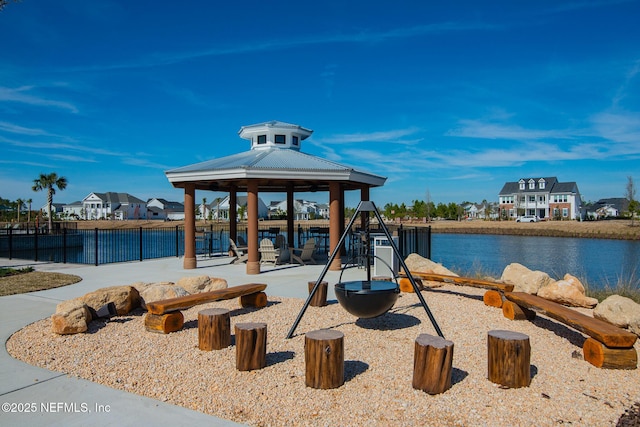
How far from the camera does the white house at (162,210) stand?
109 m

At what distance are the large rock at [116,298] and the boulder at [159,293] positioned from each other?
22 centimetres

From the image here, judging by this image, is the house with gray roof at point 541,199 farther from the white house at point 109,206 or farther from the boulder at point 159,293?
the white house at point 109,206

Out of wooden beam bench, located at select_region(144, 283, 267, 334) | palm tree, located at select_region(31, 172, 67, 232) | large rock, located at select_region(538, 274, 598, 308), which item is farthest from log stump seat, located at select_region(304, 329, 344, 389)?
palm tree, located at select_region(31, 172, 67, 232)

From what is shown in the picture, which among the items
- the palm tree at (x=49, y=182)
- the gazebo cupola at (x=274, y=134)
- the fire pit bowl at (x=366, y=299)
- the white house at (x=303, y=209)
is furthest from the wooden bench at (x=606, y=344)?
the white house at (x=303, y=209)

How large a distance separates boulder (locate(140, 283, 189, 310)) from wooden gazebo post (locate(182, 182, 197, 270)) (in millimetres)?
5808

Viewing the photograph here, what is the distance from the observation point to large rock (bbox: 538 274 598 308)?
29.1 feet

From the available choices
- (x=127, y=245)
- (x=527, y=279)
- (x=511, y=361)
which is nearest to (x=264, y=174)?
(x=527, y=279)

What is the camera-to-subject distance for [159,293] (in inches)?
327

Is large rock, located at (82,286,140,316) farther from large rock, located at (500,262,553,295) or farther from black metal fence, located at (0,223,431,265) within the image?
large rock, located at (500,262,553,295)

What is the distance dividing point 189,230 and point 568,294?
35.8ft

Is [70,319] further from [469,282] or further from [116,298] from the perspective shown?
[469,282]

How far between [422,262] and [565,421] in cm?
772

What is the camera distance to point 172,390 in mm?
4648

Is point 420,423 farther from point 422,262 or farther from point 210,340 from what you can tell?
point 422,262
